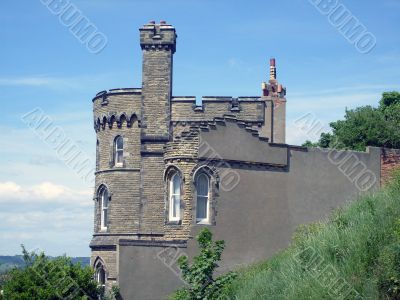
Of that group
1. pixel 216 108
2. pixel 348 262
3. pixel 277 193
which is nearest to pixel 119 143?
pixel 216 108

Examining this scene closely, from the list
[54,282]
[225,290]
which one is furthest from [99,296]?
[225,290]

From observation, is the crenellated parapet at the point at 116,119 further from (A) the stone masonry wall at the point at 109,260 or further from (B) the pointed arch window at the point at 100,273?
(B) the pointed arch window at the point at 100,273

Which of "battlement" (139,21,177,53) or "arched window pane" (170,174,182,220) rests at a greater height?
"battlement" (139,21,177,53)

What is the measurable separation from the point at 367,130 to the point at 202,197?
15.7 metres

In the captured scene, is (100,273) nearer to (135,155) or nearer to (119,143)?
(135,155)

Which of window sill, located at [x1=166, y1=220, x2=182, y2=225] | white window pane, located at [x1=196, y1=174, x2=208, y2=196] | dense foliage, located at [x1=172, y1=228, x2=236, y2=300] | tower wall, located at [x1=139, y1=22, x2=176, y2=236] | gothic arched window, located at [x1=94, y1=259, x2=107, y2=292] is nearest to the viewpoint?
dense foliage, located at [x1=172, y1=228, x2=236, y2=300]

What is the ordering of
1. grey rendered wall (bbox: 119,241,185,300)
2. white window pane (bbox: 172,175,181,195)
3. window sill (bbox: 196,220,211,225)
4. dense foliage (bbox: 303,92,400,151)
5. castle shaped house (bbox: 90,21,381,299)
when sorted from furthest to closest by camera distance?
dense foliage (bbox: 303,92,400,151) → white window pane (bbox: 172,175,181,195) → window sill (bbox: 196,220,211,225) → castle shaped house (bbox: 90,21,381,299) → grey rendered wall (bbox: 119,241,185,300)

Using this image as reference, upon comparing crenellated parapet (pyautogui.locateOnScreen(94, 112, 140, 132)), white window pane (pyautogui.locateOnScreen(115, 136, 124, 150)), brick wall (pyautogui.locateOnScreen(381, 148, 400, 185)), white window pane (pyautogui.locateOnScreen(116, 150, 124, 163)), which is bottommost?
brick wall (pyautogui.locateOnScreen(381, 148, 400, 185))

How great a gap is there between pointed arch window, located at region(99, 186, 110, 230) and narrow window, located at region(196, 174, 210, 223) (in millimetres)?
7125

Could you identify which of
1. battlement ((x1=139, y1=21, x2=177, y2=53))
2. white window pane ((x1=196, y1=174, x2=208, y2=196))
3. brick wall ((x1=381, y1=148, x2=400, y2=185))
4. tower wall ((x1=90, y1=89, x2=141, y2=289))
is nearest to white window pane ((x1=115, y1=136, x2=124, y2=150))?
tower wall ((x1=90, y1=89, x2=141, y2=289))

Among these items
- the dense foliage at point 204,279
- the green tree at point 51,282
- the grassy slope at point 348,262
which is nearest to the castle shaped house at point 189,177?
the green tree at point 51,282

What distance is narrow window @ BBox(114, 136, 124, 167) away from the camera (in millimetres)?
35781

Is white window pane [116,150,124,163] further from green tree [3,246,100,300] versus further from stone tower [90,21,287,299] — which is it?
green tree [3,246,100,300]

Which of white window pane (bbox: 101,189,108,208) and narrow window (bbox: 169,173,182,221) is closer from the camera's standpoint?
narrow window (bbox: 169,173,182,221)
